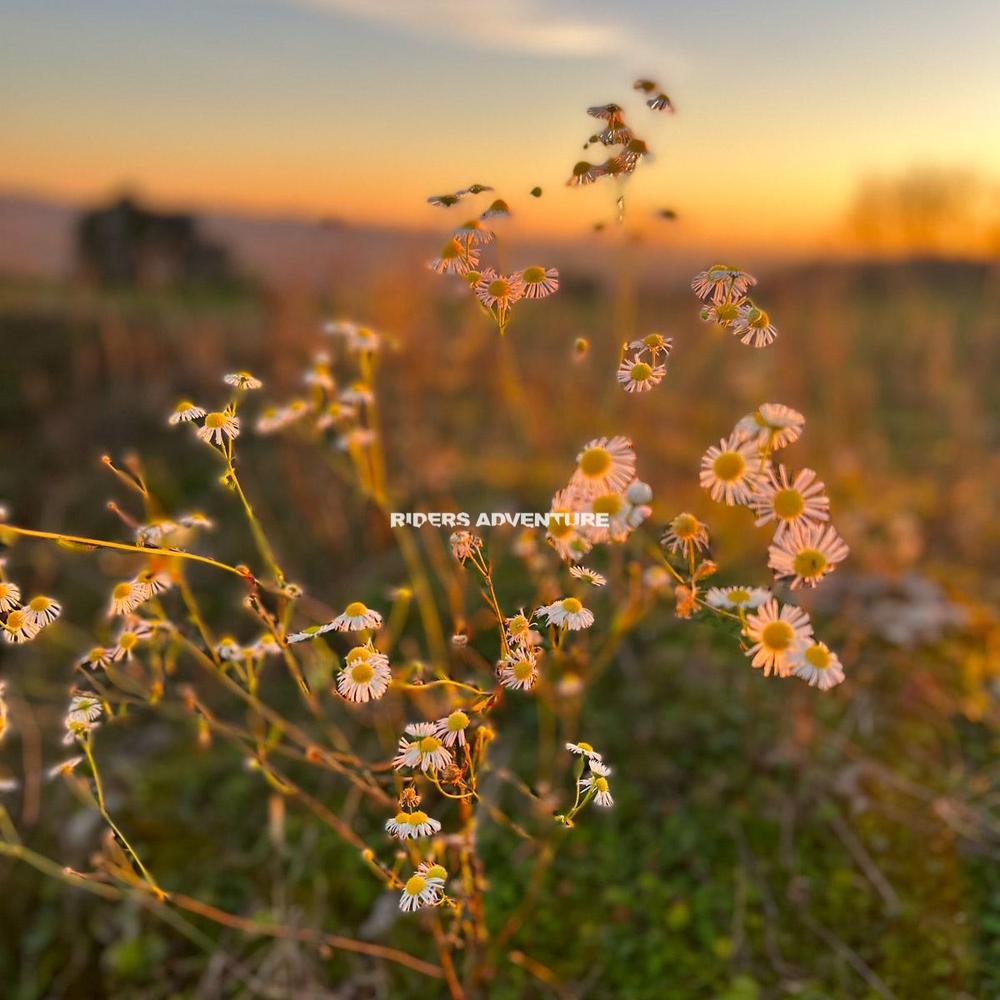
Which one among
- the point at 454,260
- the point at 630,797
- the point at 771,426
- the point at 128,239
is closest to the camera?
the point at 771,426

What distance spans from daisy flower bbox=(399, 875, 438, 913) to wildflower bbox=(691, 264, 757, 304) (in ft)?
3.36

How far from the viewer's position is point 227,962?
204cm

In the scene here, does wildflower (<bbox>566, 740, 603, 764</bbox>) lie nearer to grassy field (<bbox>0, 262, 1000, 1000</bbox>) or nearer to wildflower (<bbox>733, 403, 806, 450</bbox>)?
grassy field (<bbox>0, 262, 1000, 1000</bbox>)

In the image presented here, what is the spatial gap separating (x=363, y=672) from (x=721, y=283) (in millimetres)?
829

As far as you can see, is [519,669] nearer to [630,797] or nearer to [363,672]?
[363,672]

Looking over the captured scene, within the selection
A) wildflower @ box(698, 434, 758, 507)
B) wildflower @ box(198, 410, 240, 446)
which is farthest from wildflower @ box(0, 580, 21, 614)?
wildflower @ box(698, 434, 758, 507)

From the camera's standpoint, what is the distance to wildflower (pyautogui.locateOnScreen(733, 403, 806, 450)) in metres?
1.05

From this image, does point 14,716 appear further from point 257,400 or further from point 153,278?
point 153,278

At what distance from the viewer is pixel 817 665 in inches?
44.1

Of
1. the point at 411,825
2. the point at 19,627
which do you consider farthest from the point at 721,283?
the point at 19,627

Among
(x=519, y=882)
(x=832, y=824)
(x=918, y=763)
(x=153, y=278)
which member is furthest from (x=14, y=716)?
(x=153, y=278)

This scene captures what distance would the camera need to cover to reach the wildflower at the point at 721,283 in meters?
1.20

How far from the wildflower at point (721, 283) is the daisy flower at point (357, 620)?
2.39 feet

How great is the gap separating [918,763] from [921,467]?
11.2ft
